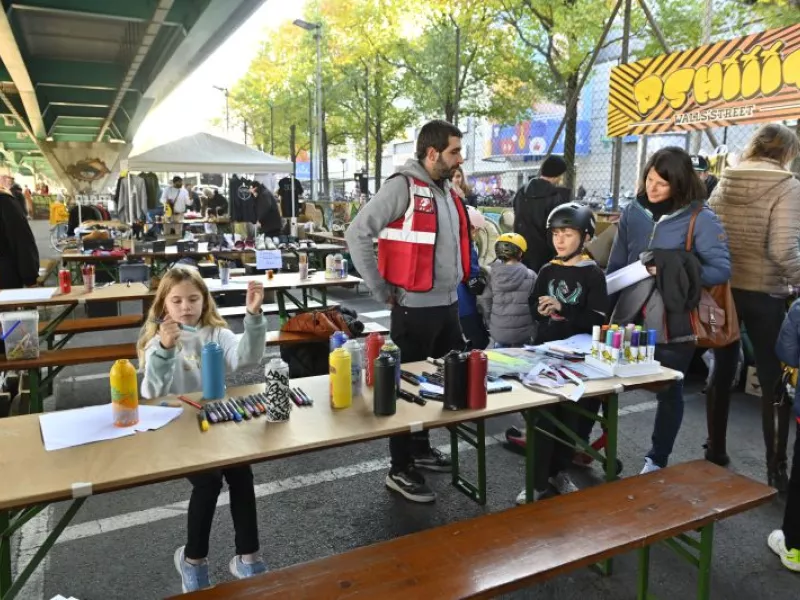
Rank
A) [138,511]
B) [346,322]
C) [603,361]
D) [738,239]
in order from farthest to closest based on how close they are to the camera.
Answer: [346,322]
[738,239]
[138,511]
[603,361]

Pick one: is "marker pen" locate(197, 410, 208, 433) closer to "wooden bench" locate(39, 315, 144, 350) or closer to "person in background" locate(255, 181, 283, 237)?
"wooden bench" locate(39, 315, 144, 350)

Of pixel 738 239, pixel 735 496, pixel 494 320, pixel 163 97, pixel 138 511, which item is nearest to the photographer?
pixel 735 496

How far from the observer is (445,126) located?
3332 millimetres

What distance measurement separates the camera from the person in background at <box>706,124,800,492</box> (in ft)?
11.7

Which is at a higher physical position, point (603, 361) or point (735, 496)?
point (603, 361)

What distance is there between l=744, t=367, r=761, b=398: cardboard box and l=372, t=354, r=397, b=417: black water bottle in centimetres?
447

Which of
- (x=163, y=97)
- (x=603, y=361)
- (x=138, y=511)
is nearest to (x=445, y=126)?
(x=603, y=361)

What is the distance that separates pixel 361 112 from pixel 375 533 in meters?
23.0

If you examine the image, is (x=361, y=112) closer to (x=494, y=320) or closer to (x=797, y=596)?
(x=494, y=320)

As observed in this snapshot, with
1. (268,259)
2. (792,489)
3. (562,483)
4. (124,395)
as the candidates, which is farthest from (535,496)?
(268,259)

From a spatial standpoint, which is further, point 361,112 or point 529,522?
point 361,112

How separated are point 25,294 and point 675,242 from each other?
544 centimetres

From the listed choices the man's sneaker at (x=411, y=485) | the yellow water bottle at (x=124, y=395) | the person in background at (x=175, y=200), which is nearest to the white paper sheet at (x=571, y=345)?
the man's sneaker at (x=411, y=485)

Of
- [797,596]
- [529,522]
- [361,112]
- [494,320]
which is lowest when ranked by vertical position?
[797,596]
